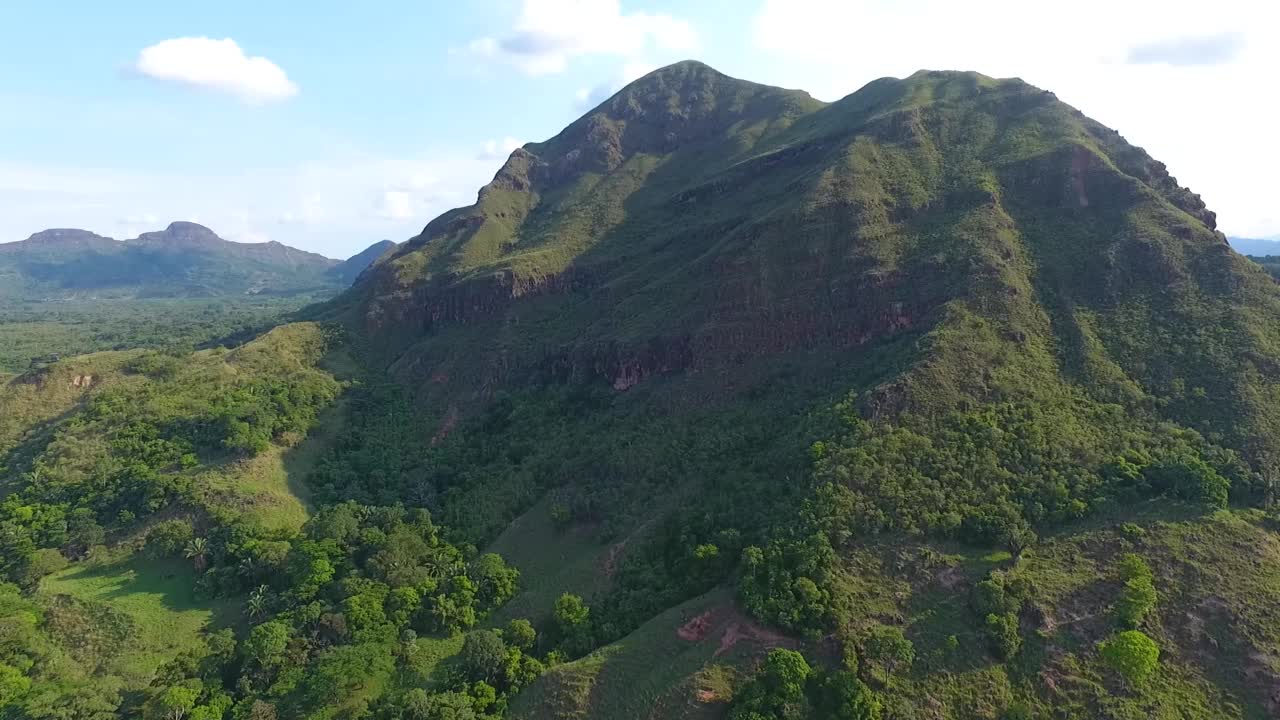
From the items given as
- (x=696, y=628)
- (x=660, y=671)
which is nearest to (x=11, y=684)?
(x=660, y=671)

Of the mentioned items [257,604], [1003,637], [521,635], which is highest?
[1003,637]

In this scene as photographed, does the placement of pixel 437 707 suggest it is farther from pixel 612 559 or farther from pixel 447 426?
pixel 447 426

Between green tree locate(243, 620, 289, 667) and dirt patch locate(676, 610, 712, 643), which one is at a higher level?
dirt patch locate(676, 610, 712, 643)

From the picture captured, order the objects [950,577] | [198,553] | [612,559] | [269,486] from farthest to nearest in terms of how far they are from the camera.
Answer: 1. [269,486]
2. [198,553]
3. [612,559]
4. [950,577]

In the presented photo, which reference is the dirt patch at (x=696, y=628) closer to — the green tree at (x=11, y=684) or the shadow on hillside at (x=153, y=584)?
the shadow on hillside at (x=153, y=584)

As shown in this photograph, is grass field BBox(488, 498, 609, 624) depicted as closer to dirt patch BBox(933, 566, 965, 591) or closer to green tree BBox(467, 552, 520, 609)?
green tree BBox(467, 552, 520, 609)

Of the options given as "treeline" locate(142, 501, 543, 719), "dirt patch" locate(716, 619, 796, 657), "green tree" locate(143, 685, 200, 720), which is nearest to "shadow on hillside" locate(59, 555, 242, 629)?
"treeline" locate(142, 501, 543, 719)

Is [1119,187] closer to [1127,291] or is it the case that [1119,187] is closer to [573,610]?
[1127,291]
